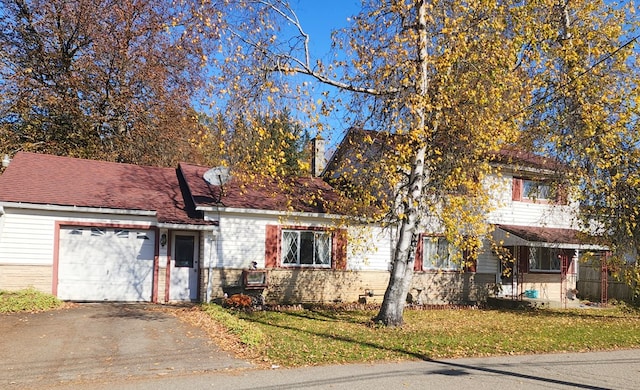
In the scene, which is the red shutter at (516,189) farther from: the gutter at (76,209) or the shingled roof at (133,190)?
the gutter at (76,209)

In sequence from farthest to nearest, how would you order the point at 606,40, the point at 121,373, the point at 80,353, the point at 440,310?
the point at 440,310
the point at 606,40
the point at 80,353
the point at 121,373

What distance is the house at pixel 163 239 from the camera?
14.1 meters

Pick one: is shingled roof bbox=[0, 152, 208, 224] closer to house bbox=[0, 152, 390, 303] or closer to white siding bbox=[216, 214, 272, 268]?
house bbox=[0, 152, 390, 303]

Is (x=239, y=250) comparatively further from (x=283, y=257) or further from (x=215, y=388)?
(x=215, y=388)

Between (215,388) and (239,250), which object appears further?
(239,250)

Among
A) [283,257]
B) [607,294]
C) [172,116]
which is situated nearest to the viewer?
[283,257]

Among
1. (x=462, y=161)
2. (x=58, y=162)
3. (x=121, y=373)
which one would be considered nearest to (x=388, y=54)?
(x=462, y=161)

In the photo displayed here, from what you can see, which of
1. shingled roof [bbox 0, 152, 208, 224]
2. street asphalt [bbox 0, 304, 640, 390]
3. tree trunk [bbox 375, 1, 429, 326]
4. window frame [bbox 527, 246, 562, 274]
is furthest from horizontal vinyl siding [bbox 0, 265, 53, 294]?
window frame [bbox 527, 246, 562, 274]

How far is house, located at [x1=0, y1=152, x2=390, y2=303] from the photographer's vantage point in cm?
1412

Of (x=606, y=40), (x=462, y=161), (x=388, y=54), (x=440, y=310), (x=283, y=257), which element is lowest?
(x=440, y=310)

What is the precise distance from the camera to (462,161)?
1301 cm

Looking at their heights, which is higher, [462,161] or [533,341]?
[462,161]

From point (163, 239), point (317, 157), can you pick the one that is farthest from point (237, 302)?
point (317, 157)

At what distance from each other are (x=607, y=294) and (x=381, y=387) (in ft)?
64.9
